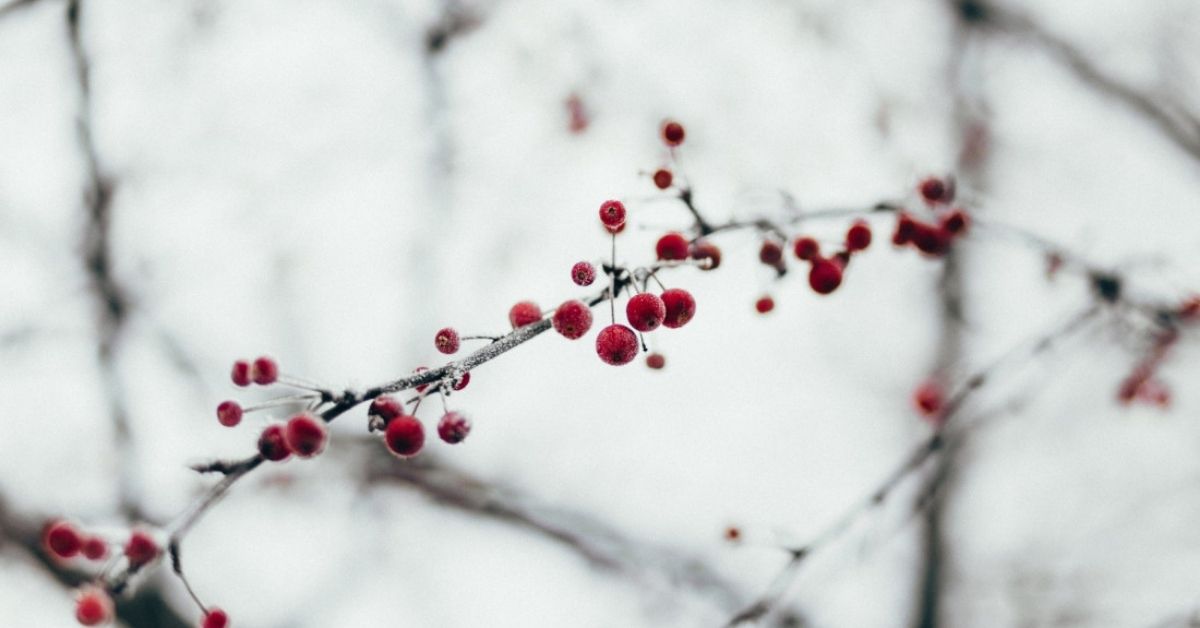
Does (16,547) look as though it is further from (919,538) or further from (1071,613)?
(1071,613)

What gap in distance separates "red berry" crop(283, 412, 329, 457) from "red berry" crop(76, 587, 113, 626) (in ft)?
3.01

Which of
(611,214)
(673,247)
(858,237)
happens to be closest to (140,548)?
(611,214)

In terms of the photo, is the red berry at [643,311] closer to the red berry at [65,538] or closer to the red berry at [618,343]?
the red berry at [618,343]

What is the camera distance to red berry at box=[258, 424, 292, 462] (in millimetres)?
1742

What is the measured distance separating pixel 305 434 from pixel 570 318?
0.76 metres

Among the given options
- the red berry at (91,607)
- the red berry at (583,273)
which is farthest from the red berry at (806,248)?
the red berry at (91,607)

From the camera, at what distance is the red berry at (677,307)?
220cm

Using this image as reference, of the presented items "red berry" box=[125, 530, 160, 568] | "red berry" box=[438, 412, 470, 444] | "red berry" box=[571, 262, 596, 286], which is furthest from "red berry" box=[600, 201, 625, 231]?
"red berry" box=[125, 530, 160, 568]

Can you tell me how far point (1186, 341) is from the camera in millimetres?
3484

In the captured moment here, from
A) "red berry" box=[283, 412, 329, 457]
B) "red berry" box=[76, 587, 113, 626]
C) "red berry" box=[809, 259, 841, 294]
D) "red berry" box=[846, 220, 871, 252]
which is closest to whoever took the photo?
"red berry" box=[283, 412, 329, 457]

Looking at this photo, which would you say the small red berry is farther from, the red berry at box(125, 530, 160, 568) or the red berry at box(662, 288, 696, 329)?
the red berry at box(125, 530, 160, 568)

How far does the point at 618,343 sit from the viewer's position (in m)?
2.03

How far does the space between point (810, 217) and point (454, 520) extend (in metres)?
6.91

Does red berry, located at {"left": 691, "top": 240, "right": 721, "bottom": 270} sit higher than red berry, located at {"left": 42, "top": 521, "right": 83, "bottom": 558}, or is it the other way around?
red berry, located at {"left": 691, "top": 240, "right": 721, "bottom": 270}
